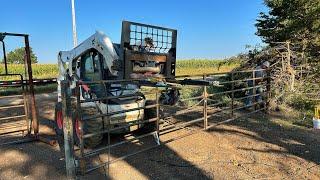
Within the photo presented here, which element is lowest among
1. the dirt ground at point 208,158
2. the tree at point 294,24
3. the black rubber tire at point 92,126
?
the dirt ground at point 208,158

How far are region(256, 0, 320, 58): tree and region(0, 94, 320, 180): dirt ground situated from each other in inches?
224

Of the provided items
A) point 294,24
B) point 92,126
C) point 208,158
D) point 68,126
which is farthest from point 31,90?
point 294,24

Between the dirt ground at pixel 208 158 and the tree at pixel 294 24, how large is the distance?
569 cm

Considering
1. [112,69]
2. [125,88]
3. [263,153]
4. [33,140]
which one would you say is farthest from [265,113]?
[33,140]

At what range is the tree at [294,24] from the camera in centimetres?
1327

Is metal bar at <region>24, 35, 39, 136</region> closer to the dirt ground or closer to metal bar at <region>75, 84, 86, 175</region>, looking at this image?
the dirt ground

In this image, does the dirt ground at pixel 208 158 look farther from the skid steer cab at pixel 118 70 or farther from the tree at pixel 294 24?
the tree at pixel 294 24

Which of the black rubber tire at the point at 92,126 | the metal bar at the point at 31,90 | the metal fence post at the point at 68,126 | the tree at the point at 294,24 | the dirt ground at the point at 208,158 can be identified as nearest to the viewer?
the metal fence post at the point at 68,126

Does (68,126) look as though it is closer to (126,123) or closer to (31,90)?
(126,123)

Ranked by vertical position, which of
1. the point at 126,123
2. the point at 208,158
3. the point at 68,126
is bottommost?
the point at 208,158

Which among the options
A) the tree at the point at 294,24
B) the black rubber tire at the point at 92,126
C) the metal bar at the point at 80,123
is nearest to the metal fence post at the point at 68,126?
the metal bar at the point at 80,123

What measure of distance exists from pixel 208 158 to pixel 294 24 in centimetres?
1089

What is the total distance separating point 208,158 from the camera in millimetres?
6500

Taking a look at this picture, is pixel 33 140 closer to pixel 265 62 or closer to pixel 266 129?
pixel 266 129
